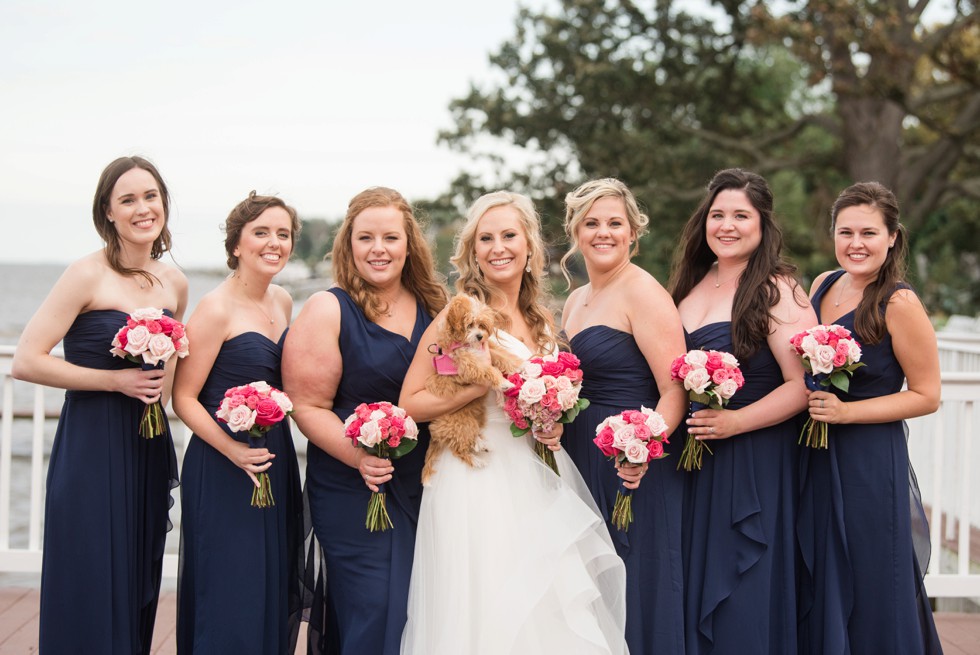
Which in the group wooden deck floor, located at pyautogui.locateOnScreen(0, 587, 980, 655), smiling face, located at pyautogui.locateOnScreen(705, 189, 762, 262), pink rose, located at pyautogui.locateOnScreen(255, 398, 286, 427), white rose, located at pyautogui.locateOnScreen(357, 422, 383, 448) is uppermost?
smiling face, located at pyautogui.locateOnScreen(705, 189, 762, 262)

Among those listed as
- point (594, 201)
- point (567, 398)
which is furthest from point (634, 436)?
point (594, 201)

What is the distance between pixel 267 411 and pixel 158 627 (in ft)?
7.77

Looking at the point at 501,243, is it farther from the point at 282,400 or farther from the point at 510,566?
the point at 510,566

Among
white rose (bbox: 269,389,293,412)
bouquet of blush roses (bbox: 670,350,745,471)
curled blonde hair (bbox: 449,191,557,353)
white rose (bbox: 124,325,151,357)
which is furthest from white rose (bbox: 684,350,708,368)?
white rose (bbox: 124,325,151,357)

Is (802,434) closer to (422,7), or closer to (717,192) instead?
(717,192)

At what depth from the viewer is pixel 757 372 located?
12.6ft

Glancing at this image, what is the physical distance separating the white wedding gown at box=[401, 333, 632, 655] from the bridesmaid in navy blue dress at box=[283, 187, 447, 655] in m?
0.17

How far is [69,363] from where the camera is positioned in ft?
12.1

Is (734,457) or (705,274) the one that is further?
(705,274)

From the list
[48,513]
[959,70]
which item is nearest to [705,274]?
[48,513]

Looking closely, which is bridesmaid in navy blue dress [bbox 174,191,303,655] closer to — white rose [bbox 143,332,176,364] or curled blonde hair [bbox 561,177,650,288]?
white rose [bbox 143,332,176,364]

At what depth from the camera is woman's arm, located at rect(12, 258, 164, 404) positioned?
361 cm

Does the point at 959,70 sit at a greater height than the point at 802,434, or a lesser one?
greater

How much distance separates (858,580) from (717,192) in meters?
1.89
